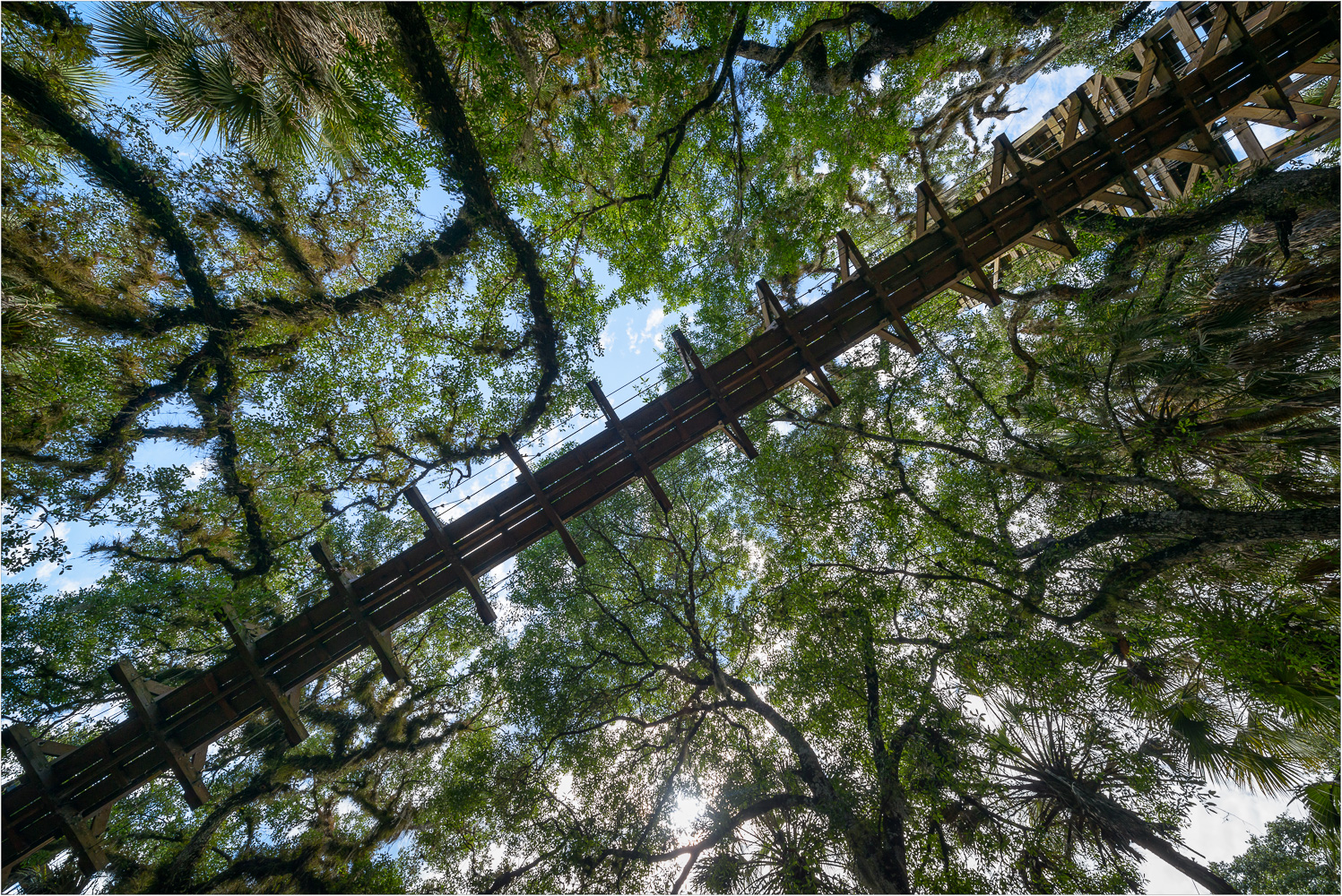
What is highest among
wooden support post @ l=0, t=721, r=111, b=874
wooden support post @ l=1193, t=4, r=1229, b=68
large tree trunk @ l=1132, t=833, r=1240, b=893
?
wooden support post @ l=1193, t=4, r=1229, b=68

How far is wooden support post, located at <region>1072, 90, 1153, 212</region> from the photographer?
6.75 metres

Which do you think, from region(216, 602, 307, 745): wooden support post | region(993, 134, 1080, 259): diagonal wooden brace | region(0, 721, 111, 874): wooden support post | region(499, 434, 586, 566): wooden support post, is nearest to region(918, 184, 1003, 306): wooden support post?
region(993, 134, 1080, 259): diagonal wooden brace

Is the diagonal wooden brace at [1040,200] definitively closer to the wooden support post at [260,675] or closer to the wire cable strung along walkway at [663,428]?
the wire cable strung along walkway at [663,428]

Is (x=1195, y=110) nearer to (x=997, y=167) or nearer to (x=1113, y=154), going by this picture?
(x=1113, y=154)

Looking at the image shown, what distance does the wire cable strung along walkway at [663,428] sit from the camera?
19.0 feet

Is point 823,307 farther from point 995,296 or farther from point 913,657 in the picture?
point 913,657

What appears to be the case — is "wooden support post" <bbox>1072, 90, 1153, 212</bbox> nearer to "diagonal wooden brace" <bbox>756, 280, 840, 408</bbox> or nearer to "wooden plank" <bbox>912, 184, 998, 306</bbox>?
"wooden plank" <bbox>912, 184, 998, 306</bbox>

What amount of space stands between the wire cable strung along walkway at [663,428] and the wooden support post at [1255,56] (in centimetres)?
2

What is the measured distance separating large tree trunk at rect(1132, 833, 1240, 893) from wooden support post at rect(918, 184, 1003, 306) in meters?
8.81

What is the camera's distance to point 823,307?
6.76 metres

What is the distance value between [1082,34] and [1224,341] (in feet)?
26.9

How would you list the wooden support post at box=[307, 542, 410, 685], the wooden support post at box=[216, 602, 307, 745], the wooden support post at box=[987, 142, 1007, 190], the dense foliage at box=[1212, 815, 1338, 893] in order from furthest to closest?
1. the dense foliage at box=[1212, 815, 1338, 893]
2. the wooden support post at box=[987, 142, 1007, 190]
3. the wooden support post at box=[307, 542, 410, 685]
4. the wooden support post at box=[216, 602, 307, 745]

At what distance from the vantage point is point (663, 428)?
21.7 feet

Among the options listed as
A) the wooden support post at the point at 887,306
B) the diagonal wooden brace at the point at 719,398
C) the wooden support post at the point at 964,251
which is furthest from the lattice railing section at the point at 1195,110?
the diagonal wooden brace at the point at 719,398
